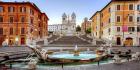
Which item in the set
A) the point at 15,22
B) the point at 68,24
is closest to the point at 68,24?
the point at 68,24

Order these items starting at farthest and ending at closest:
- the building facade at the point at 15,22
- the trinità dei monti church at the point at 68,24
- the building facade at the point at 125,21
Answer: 1. the trinità dei monti church at the point at 68,24
2. the building facade at the point at 15,22
3. the building facade at the point at 125,21

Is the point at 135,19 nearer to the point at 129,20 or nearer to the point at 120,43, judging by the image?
the point at 129,20

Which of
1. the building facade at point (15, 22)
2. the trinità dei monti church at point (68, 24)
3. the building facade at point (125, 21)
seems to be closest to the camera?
the building facade at point (125, 21)

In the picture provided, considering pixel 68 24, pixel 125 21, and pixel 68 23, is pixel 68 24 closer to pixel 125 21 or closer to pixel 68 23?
pixel 68 23

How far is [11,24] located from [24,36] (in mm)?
4625

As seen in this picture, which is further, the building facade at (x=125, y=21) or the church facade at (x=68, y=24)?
the church facade at (x=68, y=24)

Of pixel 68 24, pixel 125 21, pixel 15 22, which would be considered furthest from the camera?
pixel 68 24

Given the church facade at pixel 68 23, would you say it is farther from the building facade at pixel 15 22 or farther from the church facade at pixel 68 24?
the building facade at pixel 15 22

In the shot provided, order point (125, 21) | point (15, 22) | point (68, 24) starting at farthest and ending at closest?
1. point (68, 24)
2. point (15, 22)
3. point (125, 21)

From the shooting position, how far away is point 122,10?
210 ft

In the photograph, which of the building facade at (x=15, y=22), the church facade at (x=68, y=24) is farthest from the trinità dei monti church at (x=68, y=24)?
the building facade at (x=15, y=22)

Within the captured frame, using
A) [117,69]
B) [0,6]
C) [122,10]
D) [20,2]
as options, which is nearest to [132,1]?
[122,10]

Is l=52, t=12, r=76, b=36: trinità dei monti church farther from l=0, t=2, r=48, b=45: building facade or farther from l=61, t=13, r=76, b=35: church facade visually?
l=0, t=2, r=48, b=45: building facade

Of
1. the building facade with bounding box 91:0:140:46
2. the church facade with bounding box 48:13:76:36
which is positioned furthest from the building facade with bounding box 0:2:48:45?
the church facade with bounding box 48:13:76:36
